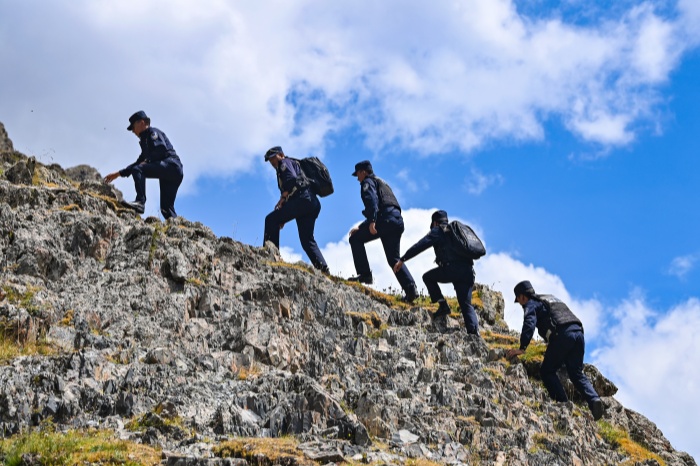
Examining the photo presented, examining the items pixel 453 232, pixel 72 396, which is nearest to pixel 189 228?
pixel 453 232

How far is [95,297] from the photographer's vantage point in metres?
15.0

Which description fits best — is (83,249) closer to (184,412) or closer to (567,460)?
(184,412)

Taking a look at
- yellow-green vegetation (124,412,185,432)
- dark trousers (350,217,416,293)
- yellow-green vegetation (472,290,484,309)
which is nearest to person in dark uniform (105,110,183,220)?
dark trousers (350,217,416,293)

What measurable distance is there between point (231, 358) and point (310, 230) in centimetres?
671

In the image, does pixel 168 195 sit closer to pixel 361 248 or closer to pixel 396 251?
pixel 361 248

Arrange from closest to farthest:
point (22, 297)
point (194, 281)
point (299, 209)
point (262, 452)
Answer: point (262, 452) → point (22, 297) → point (194, 281) → point (299, 209)

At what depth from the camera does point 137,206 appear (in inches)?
779

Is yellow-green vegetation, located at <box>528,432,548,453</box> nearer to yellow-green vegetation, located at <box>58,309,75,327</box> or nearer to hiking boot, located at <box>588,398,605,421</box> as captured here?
hiking boot, located at <box>588,398,605,421</box>

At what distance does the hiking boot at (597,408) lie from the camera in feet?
54.0

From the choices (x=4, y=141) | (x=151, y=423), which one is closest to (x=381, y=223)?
(x=151, y=423)

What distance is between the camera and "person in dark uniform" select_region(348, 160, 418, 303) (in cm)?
1995

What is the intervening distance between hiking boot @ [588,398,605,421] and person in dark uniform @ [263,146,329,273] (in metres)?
6.51

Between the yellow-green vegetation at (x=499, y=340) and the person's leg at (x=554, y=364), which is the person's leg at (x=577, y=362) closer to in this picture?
the person's leg at (x=554, y=364)

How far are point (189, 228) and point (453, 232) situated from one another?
5621 mm
